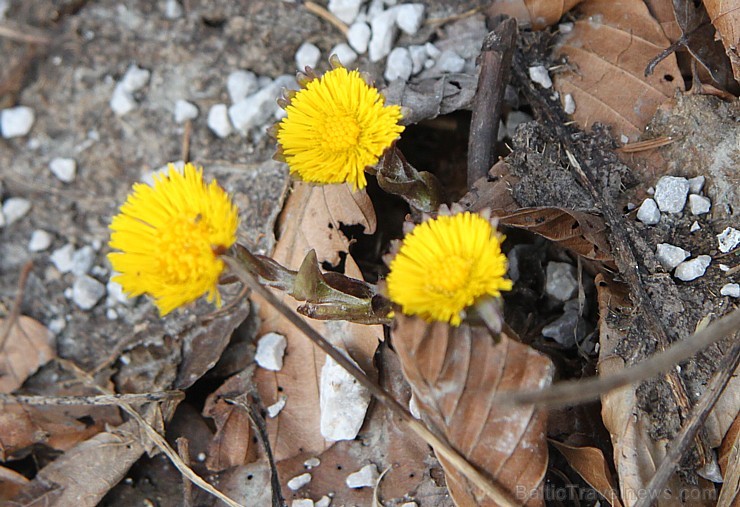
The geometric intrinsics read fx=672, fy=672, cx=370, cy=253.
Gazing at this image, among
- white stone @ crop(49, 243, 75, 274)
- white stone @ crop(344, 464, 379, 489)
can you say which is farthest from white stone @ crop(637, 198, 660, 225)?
white stone @ crop(49, 243, 75, 274)

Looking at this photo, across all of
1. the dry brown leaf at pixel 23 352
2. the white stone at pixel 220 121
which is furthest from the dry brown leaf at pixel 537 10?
the dry brown leaf at pixel 23 352

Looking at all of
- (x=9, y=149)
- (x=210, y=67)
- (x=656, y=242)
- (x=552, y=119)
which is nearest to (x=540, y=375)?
(x=656, y=242)

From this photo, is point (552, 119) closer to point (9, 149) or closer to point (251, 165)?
point (251, 165)

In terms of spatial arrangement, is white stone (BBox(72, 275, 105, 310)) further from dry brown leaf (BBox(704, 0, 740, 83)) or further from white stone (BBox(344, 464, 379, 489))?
dry brown leaf (BBox(704, 0, 740, 83))

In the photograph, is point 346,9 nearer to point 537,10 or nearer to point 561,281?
point 537,10

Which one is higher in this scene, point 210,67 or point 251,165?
point 210,67

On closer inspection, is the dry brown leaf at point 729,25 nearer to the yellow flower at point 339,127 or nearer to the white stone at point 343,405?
the yellow flower at point 339,127

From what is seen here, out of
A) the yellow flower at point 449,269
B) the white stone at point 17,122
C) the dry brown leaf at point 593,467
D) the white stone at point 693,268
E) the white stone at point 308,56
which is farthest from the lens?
the white stone at point 17,122
